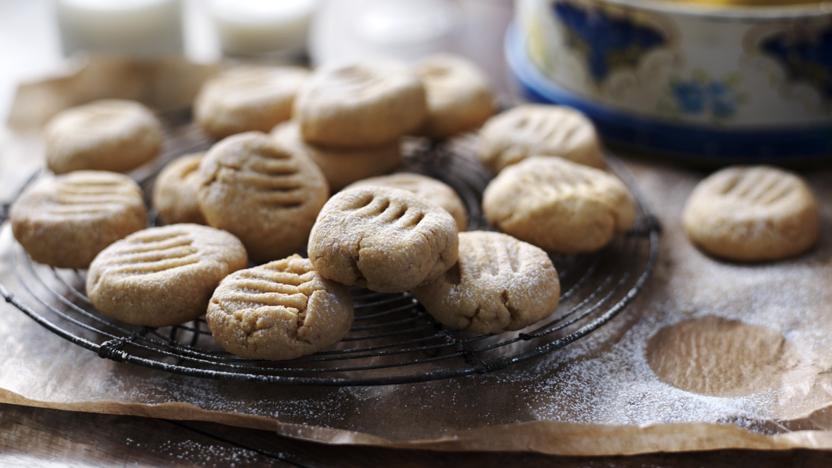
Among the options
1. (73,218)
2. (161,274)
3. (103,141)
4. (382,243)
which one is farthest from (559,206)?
(103,141)

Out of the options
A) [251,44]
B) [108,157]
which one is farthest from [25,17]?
[108,157]

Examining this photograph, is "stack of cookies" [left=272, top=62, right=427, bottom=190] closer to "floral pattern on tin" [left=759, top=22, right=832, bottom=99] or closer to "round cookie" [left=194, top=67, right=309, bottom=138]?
"round cookie" [left=194, top=67, right=309, bottom=138]

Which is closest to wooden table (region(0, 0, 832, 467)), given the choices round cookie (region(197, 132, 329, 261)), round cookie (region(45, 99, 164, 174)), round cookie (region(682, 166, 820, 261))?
round cookie (region(197, 132, 329, 261))

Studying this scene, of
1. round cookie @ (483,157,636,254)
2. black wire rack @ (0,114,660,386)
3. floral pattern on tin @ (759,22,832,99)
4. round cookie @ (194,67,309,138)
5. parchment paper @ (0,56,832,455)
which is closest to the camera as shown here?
parchment paper @ (0,56,832,455)

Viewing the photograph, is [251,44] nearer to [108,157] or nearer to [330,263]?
[108,157]

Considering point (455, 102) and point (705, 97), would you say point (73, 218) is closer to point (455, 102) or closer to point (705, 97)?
point (455, 102)

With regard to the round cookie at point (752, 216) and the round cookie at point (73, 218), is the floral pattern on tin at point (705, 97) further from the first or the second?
the round cookie at point (73, 218)
